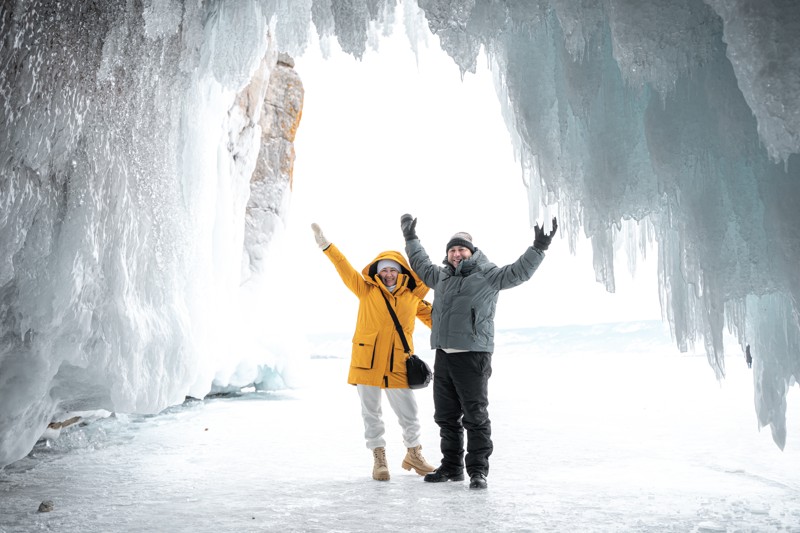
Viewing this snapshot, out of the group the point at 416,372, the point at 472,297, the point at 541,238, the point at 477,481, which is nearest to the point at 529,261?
the point at 541,238

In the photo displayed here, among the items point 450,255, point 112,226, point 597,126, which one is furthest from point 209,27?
point 597,126

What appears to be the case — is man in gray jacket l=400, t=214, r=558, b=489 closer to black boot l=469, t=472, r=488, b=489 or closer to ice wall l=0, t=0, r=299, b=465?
black boot l=469, t=472, r=488, b=489

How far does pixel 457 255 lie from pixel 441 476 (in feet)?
4.30

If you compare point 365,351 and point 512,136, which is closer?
point 365,351

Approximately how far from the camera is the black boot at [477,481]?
3.49 meters

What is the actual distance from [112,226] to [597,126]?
3077 millimetres

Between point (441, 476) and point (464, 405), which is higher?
point (464, 405)

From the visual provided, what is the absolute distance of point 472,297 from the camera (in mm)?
3605

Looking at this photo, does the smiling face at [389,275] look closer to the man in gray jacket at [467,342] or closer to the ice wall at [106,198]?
the man in gray jacket at [467,342]

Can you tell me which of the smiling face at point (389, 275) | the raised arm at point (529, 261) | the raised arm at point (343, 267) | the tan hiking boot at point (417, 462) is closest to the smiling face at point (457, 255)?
the raised arm at point (529, 261)

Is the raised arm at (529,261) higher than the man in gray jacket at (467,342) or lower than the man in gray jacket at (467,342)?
higher

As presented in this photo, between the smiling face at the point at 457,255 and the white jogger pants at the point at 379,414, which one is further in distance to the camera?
the white jogger pants at the point at 379,414

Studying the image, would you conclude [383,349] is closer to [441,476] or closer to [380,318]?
[380,318]

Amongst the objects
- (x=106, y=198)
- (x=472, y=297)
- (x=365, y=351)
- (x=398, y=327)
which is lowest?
(x=365, y=351)
